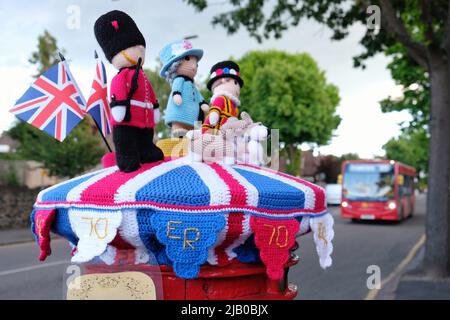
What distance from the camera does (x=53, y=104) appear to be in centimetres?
205

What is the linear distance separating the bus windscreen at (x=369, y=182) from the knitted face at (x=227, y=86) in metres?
19.2

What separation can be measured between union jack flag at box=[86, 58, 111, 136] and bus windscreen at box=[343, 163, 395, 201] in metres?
19.6

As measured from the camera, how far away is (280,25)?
988 centimetres

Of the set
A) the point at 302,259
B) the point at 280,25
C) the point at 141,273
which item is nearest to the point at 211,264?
the point at 141,273

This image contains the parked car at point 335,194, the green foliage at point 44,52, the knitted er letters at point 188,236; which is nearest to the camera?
the knitted er letters at point 188,236

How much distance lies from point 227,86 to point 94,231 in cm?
105

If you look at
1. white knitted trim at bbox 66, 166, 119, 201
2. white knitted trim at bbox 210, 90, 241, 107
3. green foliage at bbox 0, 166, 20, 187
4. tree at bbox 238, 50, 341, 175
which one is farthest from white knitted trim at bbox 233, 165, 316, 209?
tree at bbox 238, 50, 341, 175

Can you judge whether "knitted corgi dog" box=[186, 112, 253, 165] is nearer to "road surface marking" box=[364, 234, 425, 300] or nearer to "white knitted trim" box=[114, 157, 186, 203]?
"white knitted trim" box=[114, 157, 186, 203]

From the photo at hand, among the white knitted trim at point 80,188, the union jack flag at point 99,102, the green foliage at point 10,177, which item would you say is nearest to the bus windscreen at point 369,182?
the green foliage at point 10,177

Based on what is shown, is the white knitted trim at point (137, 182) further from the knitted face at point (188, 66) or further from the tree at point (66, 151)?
the tree at point (66, 151)

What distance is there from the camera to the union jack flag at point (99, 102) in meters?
2.11

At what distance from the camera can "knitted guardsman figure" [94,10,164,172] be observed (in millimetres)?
1838

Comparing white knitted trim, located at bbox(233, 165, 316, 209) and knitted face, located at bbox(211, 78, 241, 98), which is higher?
knitted face, located at bbox(211, 78, 241, 98)

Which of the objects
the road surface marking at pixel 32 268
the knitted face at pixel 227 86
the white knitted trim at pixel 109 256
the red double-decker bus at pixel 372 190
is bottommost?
the road surface marking at pixel 32 268
